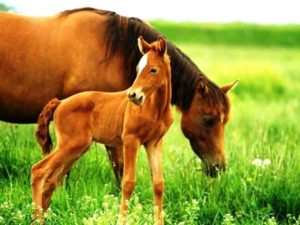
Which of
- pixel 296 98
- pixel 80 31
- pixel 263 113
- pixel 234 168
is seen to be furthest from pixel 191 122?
pixel 296 98

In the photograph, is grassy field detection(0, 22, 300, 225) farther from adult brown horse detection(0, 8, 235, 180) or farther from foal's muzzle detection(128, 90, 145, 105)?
foal's muzzle detection(128, 90, 145, 105)

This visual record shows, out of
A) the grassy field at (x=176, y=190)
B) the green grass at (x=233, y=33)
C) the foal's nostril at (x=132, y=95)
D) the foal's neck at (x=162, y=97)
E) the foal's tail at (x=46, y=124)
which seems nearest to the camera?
the foal's nostril at (x=132, y=95)

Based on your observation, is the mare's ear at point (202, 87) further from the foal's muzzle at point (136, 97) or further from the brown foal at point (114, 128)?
the foal's muzzle at point (136, 97)

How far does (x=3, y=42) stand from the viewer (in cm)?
745

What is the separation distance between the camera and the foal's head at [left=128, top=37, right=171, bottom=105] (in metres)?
5.16

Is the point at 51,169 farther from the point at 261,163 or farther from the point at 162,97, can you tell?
the point at 261,163

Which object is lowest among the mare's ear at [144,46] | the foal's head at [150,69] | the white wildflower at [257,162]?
the white wildflower at [257,162]

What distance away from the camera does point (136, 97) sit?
16.6ft

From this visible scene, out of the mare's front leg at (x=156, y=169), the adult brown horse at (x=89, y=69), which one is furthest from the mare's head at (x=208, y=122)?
the mare's front leg at (x=156, y=169)

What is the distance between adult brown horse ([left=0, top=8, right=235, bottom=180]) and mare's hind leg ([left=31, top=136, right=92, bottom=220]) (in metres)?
1.27

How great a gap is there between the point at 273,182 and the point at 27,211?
243cm

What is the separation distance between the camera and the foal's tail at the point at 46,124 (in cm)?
599

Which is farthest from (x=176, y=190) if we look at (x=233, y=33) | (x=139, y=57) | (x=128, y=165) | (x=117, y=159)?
(x=233, y=33)

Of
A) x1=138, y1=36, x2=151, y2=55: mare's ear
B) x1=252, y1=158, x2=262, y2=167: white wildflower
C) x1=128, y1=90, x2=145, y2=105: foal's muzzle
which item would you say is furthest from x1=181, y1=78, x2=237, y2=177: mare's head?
x1=128, y1=90, x2=145, y2=105: foal's muzzle
